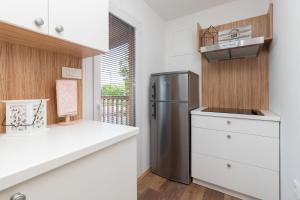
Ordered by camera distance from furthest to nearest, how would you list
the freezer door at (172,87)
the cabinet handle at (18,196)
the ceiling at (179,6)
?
the ceiling at (179,6), the freezer door at (172,87), the cabinet handle at (18,196)

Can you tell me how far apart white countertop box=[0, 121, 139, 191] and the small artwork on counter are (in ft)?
0.59

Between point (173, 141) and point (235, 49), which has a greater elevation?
point (235, 49)

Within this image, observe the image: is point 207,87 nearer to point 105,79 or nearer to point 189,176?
point 189,176

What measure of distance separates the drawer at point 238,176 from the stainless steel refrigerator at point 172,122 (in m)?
0.17

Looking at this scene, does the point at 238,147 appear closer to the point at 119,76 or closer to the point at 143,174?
the point at 143,174

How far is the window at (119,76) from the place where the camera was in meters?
1.70

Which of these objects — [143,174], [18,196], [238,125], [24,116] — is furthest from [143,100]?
[18,196]

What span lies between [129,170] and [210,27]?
2264 millimetres

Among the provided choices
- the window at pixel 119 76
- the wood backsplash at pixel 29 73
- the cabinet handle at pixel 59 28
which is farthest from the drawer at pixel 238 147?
the cabinet handle at pixel 59 28

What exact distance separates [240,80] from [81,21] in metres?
2.08

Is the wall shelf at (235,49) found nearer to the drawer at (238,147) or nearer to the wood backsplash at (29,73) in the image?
the drawer at (238,147)

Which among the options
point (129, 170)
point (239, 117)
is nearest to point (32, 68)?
point (129, 170)

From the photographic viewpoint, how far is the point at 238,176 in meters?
1.63

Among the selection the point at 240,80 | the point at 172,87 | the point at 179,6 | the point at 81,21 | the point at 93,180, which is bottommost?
the point at 93,180
